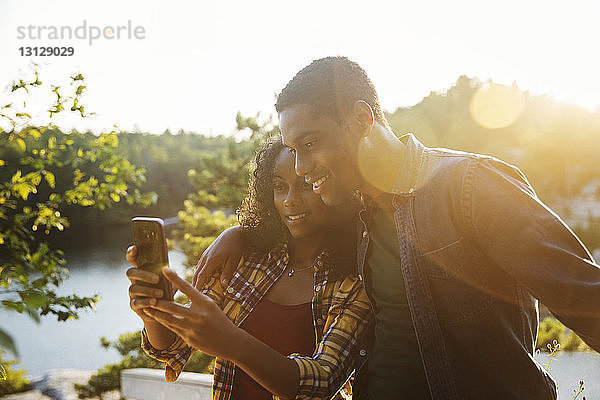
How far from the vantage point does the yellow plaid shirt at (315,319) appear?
1.57 meters

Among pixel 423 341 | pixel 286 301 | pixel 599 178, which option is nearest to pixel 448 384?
Result: pixel 423 341

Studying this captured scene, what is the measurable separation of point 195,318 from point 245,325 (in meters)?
0.75

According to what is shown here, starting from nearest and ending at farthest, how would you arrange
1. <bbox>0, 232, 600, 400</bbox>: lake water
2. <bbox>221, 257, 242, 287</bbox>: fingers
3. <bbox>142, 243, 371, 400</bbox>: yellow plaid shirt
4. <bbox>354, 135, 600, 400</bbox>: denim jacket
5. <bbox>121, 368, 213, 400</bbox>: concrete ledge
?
<bbox>354, 135, 600, 400</bbox>: denim jacket < <bbox>142, 243, 371, 400</bbox>: yellow plaid shirt < <bbox>221, 257, 242, 287</bbox>: fingers < <bbox>121, 368, 213, 400</bbox>: concrete ledge < <bbox>0, 232, 600, 400</bbox>: lake water

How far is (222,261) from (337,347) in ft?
2.33

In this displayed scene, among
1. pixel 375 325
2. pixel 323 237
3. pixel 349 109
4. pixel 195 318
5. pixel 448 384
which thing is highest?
pixel 349 109

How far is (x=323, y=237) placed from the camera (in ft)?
6.91

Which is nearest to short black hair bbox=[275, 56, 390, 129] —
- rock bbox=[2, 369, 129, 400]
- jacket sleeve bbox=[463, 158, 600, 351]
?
jacket sleeve bbox=[463, 158, 600, 351]

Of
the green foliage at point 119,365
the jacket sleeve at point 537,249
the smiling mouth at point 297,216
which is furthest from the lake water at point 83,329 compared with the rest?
the jacket sleeve at point 537,249

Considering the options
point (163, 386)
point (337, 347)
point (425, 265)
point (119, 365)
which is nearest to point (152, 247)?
point (337, 347)

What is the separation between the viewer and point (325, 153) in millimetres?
1656

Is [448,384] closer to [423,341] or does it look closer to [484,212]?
[423,341]

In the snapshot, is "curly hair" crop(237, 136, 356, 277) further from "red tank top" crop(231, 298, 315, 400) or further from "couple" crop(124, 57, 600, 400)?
"red tank top" crop(231, 298, 315, 400)

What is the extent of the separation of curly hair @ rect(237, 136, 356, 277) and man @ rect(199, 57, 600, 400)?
251mm

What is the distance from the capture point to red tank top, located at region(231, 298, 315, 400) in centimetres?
189
